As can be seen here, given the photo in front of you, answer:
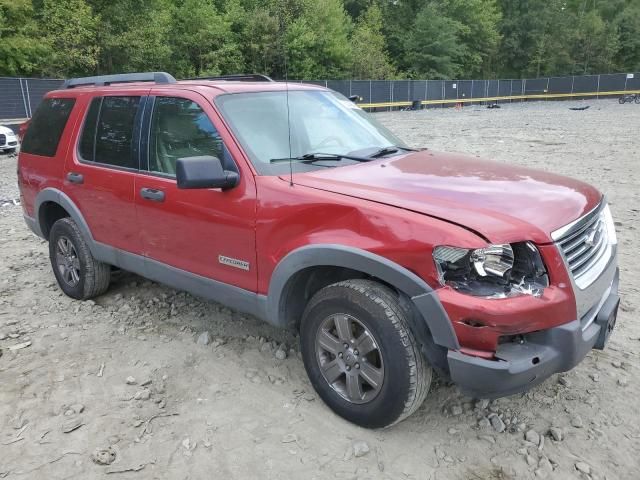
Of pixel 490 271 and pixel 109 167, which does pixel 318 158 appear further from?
pixel 109 167

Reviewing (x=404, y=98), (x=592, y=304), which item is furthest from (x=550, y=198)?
(x=404, y=98)

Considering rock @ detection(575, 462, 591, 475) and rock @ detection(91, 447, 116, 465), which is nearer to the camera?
rock @ detection(575, 462, 591, 475)

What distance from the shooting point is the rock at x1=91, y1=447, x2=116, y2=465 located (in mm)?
2859

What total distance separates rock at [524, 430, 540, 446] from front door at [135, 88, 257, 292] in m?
1.78

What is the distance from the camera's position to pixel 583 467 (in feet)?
9.03

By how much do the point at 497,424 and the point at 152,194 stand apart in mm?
2674

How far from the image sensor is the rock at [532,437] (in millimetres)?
2953

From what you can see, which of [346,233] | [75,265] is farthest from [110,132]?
[346,233]

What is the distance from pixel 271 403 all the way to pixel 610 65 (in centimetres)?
7187

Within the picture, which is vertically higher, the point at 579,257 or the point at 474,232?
the point at 474,232

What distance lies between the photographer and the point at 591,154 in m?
12.9

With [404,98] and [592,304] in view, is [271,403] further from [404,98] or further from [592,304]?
[404,98]

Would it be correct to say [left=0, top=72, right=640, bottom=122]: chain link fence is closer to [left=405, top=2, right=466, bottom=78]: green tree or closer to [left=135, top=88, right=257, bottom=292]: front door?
[left=405, top=2, right=466, bottom=78]: green tree

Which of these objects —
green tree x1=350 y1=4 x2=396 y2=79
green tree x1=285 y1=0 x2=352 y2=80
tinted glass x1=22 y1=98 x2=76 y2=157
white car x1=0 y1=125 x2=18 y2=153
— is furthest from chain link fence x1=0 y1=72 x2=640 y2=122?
tinted glass x1=22 y1=98 x2=76 y2=157
